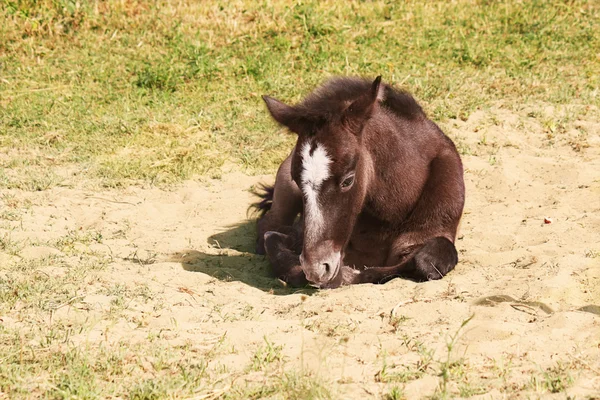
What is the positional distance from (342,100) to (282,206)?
140 centimetres

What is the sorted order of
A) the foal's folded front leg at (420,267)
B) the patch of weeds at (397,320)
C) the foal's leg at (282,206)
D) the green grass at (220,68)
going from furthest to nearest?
the green grass at (220,68) < the foal's leg at (282,206) < the foal's folded front leg at (420,267) < the patch of weeds at (397,320)

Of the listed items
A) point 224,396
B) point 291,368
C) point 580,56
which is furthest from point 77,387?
point 580,56

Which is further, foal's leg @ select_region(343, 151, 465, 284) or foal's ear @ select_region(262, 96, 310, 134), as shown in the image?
foal's leg @ select_region(343, 151, 465, 284)

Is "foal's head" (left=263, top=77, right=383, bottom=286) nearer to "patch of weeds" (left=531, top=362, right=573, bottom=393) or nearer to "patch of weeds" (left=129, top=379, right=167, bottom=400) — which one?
"patch of weeds" (left=129, top=379, right=167, bottom=400)

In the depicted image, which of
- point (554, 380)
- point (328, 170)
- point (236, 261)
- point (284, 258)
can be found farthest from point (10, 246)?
point (554, 380)

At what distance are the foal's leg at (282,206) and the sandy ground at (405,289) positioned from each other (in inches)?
10.3

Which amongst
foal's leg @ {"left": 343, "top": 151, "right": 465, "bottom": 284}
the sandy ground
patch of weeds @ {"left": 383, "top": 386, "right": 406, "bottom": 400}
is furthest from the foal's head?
patch of weeds @ {"left": 383, "top": 386, "right": 406, "bottom": 400}

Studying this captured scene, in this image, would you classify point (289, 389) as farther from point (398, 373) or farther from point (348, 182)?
point (348, 182)

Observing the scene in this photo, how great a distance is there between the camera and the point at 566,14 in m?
11.2

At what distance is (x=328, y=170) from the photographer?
5.31 m

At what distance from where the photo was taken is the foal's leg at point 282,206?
6.73 metres

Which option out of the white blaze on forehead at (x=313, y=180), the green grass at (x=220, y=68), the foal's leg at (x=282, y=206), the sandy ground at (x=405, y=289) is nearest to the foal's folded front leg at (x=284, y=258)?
the sandy ground at (x=405, y=289)

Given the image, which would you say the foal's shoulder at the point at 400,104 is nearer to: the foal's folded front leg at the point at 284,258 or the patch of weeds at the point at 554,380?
the foal's folded front leg at the point at 284,258

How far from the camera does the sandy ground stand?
413cm
